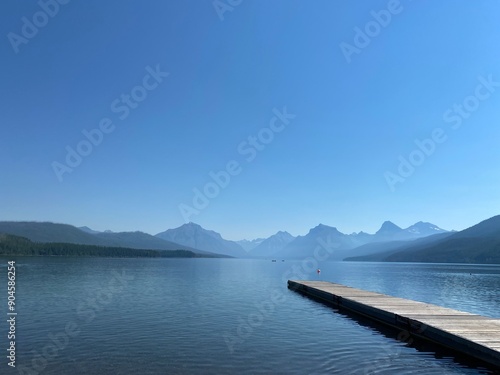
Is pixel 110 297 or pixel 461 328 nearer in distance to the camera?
pixel 461 328

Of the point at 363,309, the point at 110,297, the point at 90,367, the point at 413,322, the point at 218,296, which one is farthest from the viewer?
the point at 218,296

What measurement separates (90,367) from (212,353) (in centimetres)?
861

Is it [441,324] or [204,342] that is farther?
[441,324]

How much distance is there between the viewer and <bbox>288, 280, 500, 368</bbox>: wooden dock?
27.6m

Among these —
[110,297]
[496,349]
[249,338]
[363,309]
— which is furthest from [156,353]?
[110,297]

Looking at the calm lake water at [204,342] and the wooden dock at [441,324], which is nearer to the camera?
the calm lake water at [204,342]

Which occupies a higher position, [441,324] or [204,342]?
[441,324]

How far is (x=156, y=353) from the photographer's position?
94.1 feet

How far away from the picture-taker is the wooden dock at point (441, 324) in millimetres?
27641

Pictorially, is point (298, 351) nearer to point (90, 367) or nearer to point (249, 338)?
point (249, 338)

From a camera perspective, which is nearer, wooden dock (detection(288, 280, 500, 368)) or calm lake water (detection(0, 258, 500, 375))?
calm lake water (detection(0, 258, 500, 375))

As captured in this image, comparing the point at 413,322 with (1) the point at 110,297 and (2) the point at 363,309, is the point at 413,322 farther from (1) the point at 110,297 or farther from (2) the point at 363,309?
(1) the point at 110,297

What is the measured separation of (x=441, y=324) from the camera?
34969 millimetres

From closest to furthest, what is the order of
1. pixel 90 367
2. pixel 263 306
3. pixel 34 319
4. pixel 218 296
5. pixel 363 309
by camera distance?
1. pixel 90 367
2. pixel 34 319
3. pixel 363 309
4. pixel 263 306
5. pixel 218 296
